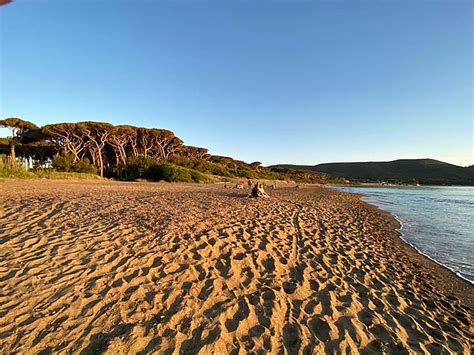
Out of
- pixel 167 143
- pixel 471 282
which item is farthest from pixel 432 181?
pixel 471 282

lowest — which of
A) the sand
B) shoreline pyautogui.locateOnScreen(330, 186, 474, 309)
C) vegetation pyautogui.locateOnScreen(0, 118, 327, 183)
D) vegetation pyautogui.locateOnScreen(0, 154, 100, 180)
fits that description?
shoreline pyautogui.locateOnScreen(330, 186, 474, 309)

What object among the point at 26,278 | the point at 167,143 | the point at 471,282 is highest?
the point at 167,143

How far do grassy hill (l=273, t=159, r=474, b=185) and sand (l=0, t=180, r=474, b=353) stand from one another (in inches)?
4689

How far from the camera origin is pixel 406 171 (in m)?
144

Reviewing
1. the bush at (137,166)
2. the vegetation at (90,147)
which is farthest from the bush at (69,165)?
the bush at (137,166)

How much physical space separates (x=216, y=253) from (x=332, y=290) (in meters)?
2.61

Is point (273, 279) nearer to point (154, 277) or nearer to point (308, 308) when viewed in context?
point (308, 308)

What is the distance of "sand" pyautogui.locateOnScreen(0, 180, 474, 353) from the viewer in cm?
327

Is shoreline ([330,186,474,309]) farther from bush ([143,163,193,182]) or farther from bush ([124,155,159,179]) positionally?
bush ([124,155,159,179])

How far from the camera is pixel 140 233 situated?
7.14 meters

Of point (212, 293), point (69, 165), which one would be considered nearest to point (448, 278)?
point (212, 293)

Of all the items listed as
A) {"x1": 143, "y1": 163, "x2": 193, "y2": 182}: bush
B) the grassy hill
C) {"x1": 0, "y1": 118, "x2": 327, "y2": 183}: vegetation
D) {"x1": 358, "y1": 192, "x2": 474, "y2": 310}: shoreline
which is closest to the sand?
{"x1": 358, "y1": 192, "x2": 474, "y2": 310}: shoreline

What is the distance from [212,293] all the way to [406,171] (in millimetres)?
169509

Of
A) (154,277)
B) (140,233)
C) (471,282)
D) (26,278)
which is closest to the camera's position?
(26,278)
